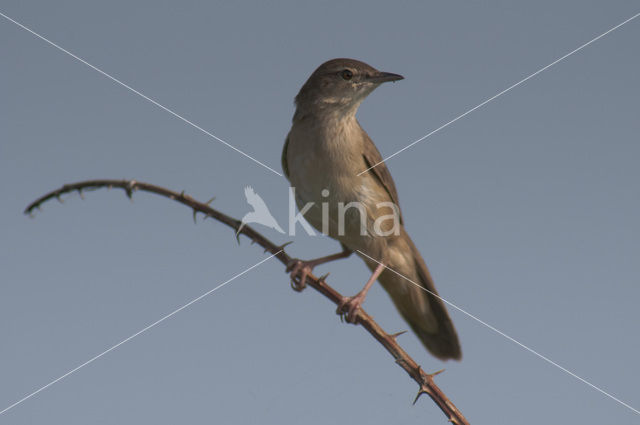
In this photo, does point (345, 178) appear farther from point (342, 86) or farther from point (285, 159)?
point (342, 86)

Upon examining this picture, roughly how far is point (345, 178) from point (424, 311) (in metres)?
1.34

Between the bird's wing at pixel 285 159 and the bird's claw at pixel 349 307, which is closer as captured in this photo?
the bird's claw at pixel 349 307

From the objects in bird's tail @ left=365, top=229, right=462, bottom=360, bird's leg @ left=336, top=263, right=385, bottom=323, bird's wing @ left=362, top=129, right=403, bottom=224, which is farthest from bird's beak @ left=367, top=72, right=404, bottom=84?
bird's tail @ left=365, top=229, right=462, bottom=360

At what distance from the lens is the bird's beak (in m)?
3.26

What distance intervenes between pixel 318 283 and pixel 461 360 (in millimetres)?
2275

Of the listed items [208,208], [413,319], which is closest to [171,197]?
[208,208]

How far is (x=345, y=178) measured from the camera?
3193 millimetres

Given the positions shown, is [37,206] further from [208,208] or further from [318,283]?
[318,283]

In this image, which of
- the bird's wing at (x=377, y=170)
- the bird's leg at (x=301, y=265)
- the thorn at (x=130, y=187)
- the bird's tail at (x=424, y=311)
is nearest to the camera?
the thorn at (x=130, y=187)

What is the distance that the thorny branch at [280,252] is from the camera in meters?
1.61

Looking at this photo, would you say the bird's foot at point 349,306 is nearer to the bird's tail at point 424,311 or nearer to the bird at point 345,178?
the bird at point 345,178

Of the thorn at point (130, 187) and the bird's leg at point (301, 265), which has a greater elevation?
the thorn at point (130, 187)

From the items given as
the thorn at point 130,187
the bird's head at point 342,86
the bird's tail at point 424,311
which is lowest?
the bird's tail at point 424,311

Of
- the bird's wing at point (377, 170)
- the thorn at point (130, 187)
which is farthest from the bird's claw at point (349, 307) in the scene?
the thorn at point (130, 187)
